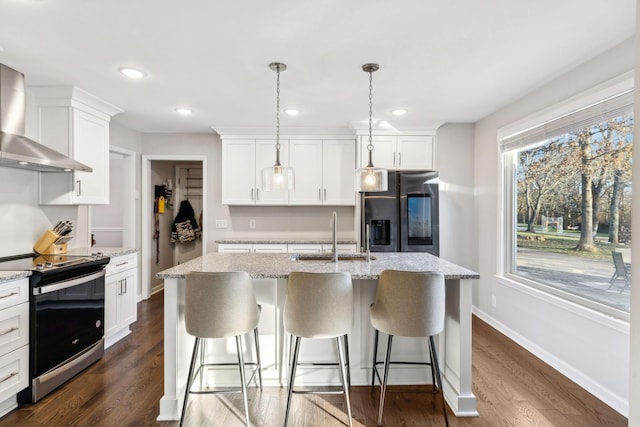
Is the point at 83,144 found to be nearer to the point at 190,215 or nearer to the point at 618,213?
the point at 190,215

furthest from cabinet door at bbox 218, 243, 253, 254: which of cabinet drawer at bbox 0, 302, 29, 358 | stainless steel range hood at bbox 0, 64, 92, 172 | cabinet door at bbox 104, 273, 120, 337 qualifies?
cabinet drawer at bbox 0, 302, 29, 358

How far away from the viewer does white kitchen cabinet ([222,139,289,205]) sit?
4406 millimetres

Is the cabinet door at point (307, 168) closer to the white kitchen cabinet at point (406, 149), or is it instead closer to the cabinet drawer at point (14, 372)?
the white kitchen cabinet at point (406, 149)

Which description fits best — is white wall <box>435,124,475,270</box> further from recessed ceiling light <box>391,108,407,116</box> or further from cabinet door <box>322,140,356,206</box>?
cabinet door <box>322,140,356,206</box>

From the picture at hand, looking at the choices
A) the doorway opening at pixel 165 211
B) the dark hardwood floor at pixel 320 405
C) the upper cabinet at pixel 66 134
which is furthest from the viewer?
the doorway opening at pixel 165 211

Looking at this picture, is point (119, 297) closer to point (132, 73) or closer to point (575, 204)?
point (132, 73)

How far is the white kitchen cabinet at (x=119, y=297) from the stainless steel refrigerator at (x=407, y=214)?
A: 2.62m

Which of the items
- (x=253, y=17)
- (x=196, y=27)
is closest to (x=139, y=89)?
(x=196, y=27)

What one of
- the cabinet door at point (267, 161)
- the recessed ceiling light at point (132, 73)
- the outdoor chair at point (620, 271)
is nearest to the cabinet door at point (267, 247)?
the cabinet door at point (267, 161)

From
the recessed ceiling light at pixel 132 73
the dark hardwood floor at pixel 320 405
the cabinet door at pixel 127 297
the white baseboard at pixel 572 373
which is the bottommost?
the dark hardwood floor at pixel 320 405

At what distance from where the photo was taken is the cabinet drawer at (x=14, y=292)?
2059 mm

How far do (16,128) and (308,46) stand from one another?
237 cm

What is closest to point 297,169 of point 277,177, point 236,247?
point 236,247

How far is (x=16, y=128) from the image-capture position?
261 cm
